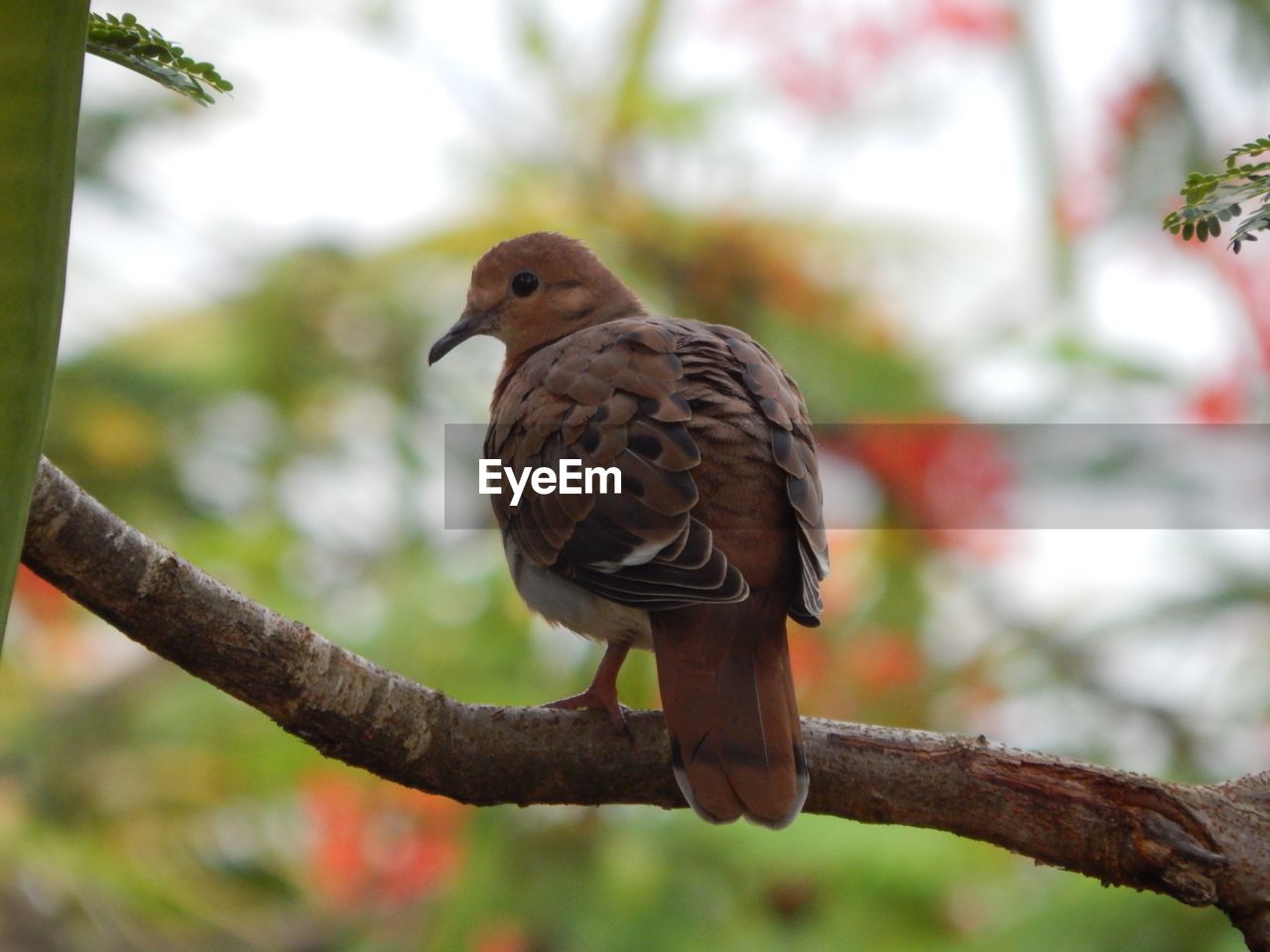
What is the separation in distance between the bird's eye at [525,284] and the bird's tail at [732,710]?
1403mm

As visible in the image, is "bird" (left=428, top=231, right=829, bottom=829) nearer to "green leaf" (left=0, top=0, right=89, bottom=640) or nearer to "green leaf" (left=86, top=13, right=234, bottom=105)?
"green leaf" (left=86, top=13, right=234, bottom=105)

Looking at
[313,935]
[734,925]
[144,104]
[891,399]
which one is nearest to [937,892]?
[734,925]

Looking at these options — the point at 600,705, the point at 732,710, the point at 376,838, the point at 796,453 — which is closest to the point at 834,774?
the point at 732,710

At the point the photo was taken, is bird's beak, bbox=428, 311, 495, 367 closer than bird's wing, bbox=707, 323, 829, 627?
No

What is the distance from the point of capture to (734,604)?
8.27 feet

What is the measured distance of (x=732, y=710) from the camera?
92.9 inches

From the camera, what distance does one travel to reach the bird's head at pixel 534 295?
12.3ft

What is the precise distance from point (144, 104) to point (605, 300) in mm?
3162

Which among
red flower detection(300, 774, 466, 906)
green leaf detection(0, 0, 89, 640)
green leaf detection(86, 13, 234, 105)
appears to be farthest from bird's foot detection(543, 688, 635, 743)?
red flower detection(300, 774, 466, 906)

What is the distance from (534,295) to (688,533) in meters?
1.41

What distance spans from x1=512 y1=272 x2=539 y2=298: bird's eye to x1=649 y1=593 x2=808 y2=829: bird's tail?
1403mm

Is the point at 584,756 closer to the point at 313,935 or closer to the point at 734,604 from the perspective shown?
the point at 734,604

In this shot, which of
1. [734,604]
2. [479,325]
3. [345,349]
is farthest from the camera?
[345,349]

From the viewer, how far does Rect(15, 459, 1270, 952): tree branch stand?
1943 mm
